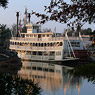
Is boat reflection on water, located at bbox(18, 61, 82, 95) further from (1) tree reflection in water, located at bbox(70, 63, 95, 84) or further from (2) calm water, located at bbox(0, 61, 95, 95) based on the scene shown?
(1) tree reflection in water, located at bbox(70, 63, 95, 84)

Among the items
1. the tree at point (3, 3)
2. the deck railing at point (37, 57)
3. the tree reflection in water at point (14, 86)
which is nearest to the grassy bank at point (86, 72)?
the tree reflection in water at point (14, 86)

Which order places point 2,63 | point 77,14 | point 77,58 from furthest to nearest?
point 77,58, point 2,63, point 77,14

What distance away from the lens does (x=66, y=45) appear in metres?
43.2

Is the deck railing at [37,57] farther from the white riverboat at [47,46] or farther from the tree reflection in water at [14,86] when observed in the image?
the tree reflection in water at [14,86]

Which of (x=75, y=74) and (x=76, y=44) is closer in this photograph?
(x=75, y=74)

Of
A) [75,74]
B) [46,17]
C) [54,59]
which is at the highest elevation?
[46,17]

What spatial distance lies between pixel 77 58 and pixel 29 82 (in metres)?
34.1

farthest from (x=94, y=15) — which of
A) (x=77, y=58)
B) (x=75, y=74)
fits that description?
(x=77, y=58)

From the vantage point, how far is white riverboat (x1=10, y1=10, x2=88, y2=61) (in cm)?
4289

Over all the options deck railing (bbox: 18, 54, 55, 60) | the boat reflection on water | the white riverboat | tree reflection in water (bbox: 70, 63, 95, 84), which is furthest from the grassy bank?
deck railing (bbox: 18, 54, 55, 60)

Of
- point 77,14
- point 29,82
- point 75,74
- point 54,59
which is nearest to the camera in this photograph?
point 77,14

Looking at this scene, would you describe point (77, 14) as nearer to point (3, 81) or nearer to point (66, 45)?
point (3, 81)

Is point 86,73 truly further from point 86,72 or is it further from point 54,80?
point 54,80

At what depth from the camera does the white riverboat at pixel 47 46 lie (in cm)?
4289
